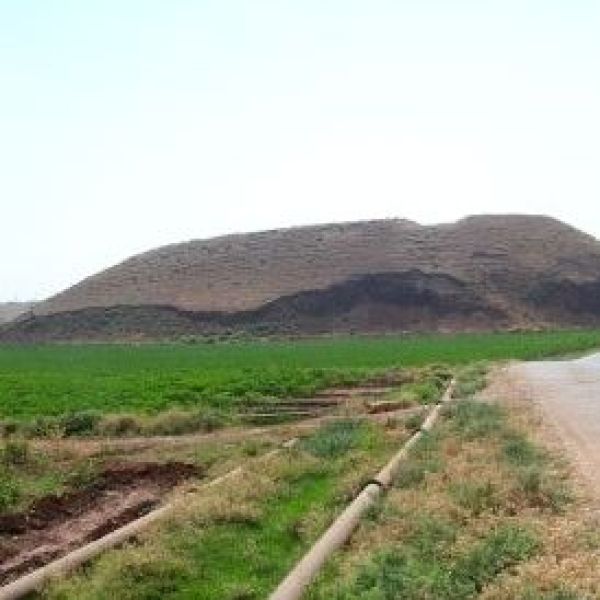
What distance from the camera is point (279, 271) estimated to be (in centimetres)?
12206

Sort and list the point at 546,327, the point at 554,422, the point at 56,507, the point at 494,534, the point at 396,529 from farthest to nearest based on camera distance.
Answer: the point at 546,327 < the point at 554,422 < the point at 56,507 < the point at 396,529 < the point at 494,534

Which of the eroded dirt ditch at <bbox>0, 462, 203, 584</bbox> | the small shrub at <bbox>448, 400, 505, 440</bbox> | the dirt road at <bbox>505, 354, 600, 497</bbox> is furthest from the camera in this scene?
the small shrub at <bbox>448, 400, 505, 440</bbox>

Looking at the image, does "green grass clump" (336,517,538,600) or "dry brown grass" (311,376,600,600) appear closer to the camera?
"dry brown grass" (311,376,600,600)

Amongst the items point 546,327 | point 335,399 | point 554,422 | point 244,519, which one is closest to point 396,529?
point 244,519

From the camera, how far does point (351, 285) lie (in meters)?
114

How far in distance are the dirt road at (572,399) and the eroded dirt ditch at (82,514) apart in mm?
5602

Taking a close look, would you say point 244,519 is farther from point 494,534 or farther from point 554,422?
point 554,422

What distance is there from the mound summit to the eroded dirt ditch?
90203mm

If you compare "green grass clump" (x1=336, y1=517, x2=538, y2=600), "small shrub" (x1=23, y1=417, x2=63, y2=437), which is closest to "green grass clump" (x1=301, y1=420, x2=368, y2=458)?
"small shrub" (x1=23, y1=417, x2=63, y2=437)

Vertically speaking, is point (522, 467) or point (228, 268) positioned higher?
point (228, 268)

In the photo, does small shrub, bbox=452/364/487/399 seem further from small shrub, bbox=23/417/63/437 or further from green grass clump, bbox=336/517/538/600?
green grass clump, bbox=336/517/538/600

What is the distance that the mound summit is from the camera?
11169cm

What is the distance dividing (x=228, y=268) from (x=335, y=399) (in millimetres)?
92782

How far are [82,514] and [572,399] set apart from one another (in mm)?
14432
